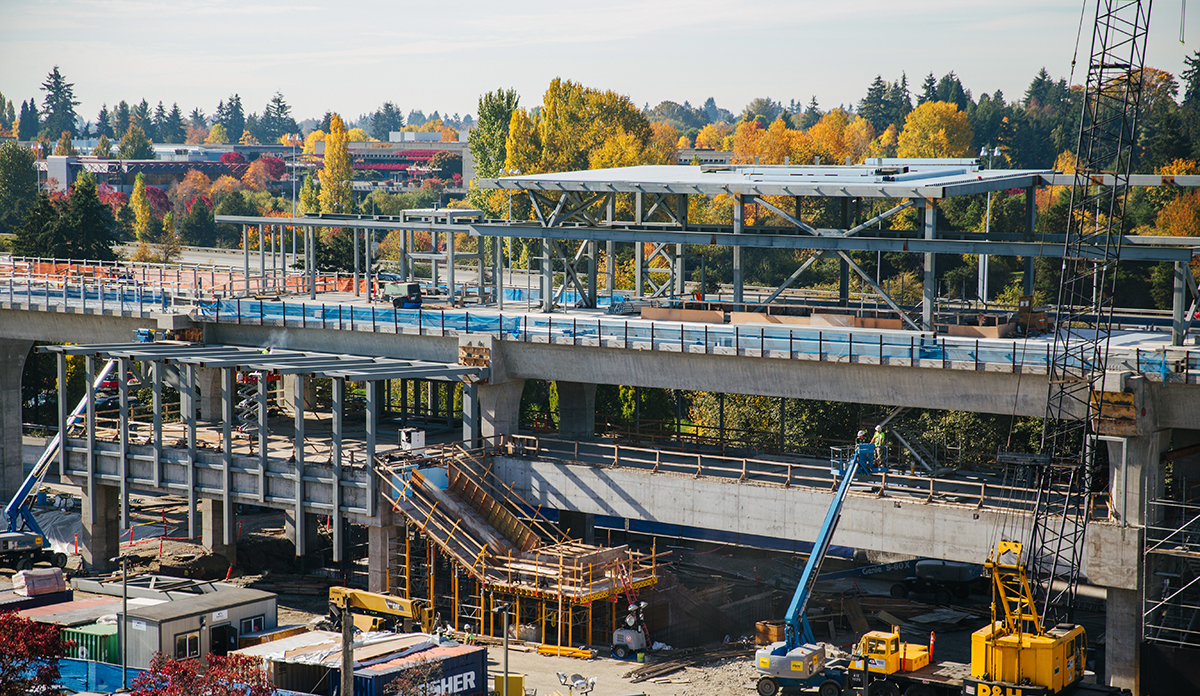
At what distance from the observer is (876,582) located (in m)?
61.6

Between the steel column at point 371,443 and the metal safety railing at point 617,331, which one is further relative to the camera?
the steel column at point 371,443

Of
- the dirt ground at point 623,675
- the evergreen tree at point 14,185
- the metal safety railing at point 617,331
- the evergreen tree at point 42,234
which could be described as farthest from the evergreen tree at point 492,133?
the dirt ground at point 623,675

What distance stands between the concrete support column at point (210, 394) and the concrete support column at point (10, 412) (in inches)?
451

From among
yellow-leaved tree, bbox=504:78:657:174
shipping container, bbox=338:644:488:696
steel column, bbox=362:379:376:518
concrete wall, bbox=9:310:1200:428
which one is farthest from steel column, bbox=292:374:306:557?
yellow-leaved tree, bbox=504:78:657:174

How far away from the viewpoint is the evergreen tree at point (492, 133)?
493 feet

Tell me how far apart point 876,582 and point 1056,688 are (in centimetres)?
1999

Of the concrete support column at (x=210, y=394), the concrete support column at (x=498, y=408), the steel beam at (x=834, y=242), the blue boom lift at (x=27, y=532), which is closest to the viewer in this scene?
the steel beam at (x=834, y=242)

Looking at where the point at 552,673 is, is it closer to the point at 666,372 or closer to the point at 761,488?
the point at 761,488

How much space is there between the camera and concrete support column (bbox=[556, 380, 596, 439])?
6600cm

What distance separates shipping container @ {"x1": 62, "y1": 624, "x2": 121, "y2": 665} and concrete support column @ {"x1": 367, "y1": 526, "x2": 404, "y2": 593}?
39.5 ft

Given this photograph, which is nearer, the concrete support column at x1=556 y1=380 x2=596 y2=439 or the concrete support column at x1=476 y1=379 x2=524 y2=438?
the concrete support column at x1=476 y1=379 x2=524 y2=438

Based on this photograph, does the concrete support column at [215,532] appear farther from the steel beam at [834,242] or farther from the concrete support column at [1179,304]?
the concrete support column at [1179,304]

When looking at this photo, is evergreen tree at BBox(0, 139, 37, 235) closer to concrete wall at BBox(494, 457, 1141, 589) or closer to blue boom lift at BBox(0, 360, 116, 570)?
blue boom lift at BBox(0, 360, 116, 570)

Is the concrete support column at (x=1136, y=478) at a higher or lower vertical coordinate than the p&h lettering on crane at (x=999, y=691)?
higher
